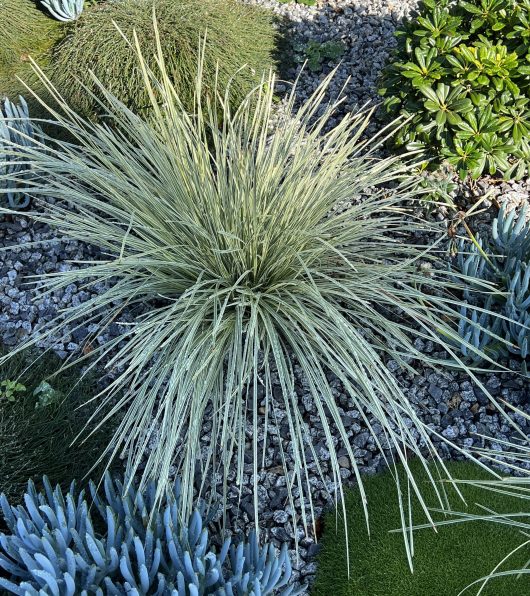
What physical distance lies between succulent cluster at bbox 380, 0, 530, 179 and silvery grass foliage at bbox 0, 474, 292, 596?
67.5 inches

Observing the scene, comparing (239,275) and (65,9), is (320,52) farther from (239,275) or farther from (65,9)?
(239,275)

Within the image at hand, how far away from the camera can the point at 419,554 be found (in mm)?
2041

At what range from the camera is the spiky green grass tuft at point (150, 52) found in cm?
331

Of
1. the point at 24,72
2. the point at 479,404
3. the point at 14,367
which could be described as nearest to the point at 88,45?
the point at 24,72

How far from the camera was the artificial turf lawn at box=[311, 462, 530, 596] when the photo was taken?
1979mm

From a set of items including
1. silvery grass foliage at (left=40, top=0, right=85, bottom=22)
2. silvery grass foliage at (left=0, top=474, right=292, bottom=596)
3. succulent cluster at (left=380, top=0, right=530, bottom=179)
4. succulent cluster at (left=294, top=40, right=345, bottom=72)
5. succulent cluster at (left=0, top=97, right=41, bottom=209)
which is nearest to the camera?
silvery grass foliage at (left=0, top=474, right=292, bottom=596)

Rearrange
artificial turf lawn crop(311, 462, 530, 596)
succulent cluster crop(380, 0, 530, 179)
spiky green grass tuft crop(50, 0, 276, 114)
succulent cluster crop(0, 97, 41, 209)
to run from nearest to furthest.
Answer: artificial turf lawn crop(311, 462, 530, 596) → succulent cluster crop(380, 0, 530, 179) → succulent cluster crop(0, 97, 41, 209) → spiky green grass tuft crop(50, 0, 276, 114)

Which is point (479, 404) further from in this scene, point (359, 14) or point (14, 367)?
point (359, 14)

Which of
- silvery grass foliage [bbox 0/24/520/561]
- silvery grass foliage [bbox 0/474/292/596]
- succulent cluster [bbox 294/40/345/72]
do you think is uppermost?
succulent cluster [bbox 294/40/345/72]

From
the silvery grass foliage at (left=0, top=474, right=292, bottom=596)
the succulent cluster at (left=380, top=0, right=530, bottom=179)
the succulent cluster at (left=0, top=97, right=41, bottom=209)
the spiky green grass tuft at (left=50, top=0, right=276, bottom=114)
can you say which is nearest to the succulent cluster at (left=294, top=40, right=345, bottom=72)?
the spiky green grass tuft at (left=50, top=0, right=276, bottom=114)

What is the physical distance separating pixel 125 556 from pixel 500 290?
1615mm

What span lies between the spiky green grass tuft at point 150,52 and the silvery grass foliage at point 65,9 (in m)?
0.25

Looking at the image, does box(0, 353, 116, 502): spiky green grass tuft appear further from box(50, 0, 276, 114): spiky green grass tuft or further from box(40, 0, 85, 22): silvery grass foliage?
box(40, 0, 85, 22): silvery grass foliage

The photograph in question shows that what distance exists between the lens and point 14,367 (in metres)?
2.51
